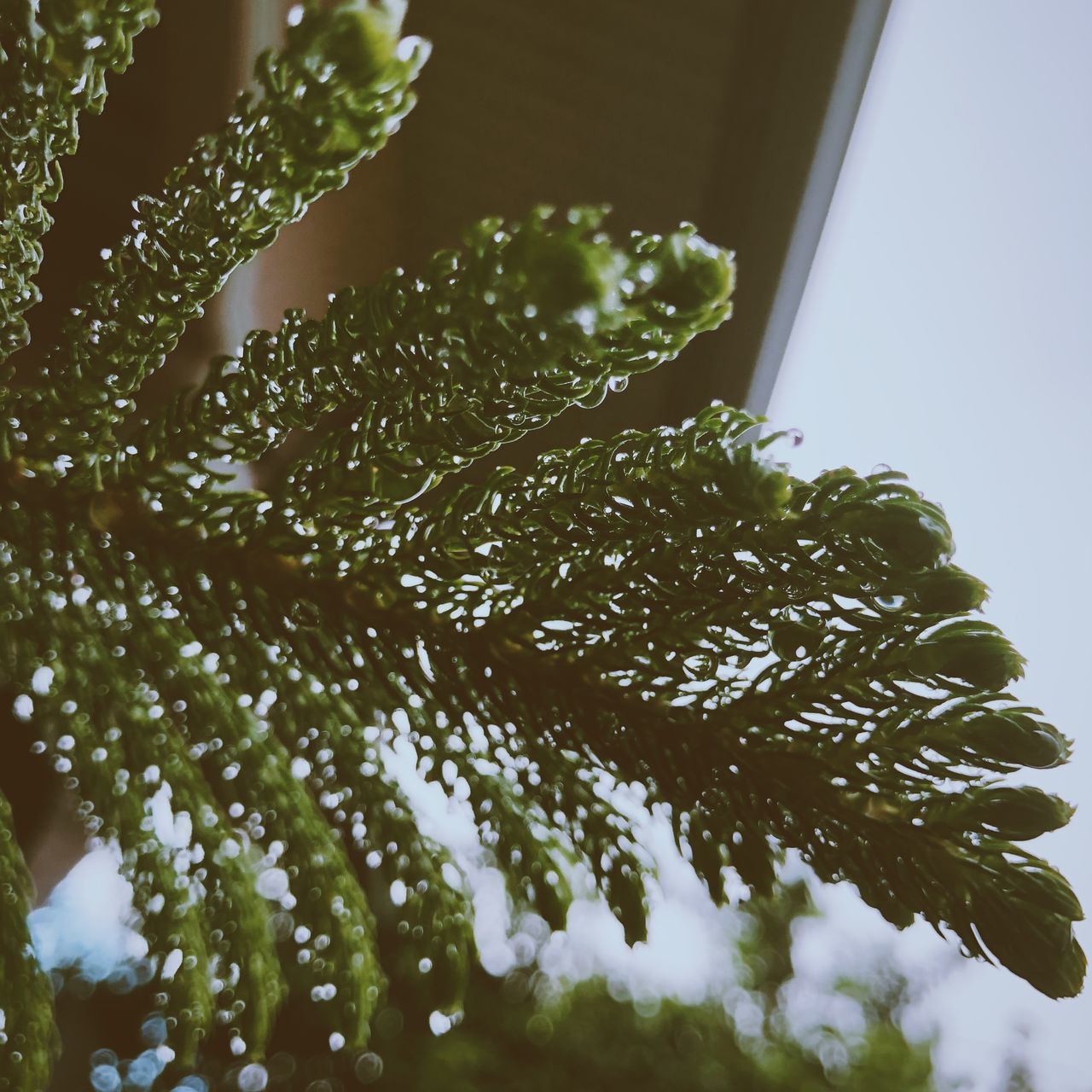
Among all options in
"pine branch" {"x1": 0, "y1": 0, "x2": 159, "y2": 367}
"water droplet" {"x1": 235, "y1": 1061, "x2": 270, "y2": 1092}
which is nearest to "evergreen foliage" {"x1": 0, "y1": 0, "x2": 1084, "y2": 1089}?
"pine branch" {"x1": 0, "y1": 0, "x2": 159, "y2": 367}

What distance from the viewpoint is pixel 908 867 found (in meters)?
0.28

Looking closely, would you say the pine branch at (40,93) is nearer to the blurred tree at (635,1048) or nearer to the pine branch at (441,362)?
the pine branch at (441,362)

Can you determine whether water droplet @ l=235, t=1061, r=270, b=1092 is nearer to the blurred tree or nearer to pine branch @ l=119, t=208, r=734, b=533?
the blurred tree

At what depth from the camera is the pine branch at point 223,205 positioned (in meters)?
0.21

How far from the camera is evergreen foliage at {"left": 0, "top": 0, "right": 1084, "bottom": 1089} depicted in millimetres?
237

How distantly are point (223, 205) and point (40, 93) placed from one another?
0.06m

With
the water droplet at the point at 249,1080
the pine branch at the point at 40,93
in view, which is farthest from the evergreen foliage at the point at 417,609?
the water droplet at the point at 249,1080

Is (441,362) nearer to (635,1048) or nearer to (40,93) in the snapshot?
(40,93)

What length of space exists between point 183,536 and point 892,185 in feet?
2.60

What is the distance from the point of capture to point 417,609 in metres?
0.34

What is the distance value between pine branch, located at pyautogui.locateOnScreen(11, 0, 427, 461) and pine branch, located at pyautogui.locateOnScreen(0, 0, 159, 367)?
0.08 ft

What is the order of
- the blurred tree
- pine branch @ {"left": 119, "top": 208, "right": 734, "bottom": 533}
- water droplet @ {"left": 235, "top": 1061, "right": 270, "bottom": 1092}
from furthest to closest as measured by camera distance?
the blurred tree, water droplet @ {"left": 235, "top": 1061, "right": 270, "bottom": 1092}, pine branch @ {"left": 119, "top": 208, "right": 734, "bottom": 533}

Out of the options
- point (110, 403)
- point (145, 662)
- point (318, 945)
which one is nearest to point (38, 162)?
→ point (110, 403)

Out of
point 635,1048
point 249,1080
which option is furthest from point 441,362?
point 635,1048
